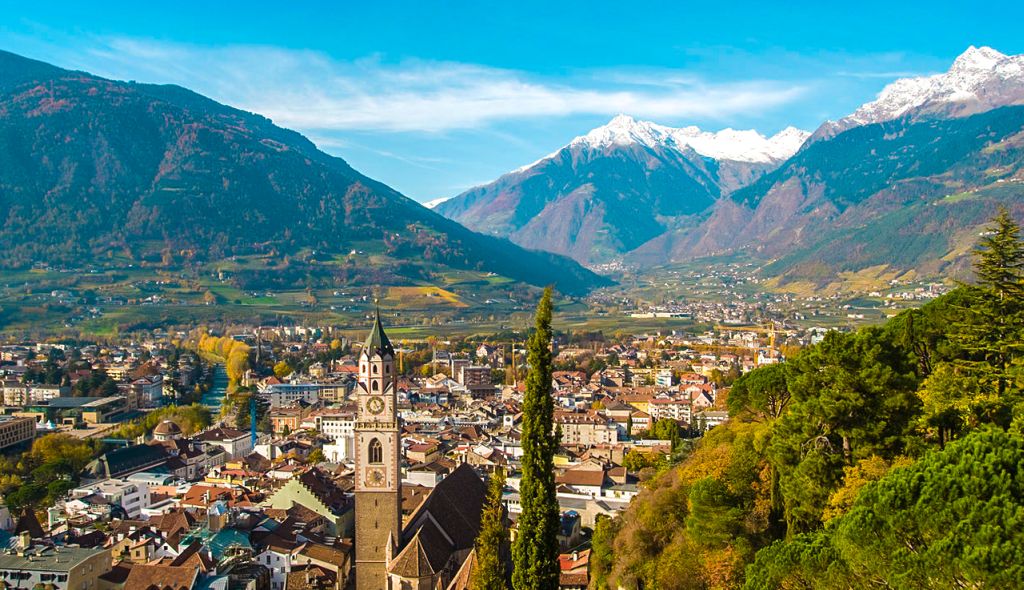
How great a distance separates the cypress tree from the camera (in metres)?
16.8

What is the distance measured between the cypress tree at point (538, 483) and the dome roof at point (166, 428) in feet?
163

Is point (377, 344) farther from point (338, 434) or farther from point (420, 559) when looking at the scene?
point (338, 434)

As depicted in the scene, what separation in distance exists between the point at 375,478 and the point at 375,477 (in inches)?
1.2

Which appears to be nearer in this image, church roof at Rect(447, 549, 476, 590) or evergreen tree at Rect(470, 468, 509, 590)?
evergreen tree at Rect(470, 468, 509, 590)

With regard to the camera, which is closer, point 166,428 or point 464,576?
point 464,576

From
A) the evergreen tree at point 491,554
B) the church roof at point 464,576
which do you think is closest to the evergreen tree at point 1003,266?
the evergreen tree at point 491,554

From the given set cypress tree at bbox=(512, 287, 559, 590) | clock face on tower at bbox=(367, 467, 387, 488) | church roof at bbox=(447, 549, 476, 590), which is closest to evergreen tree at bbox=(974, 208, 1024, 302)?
cypress tree at bbox=(512, 287, 559, 590)

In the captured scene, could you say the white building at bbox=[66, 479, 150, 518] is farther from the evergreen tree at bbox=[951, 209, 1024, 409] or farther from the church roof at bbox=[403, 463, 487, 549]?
the evergreen tree at bbox=[951, 209, 1024, 409]

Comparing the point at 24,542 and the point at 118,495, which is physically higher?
the point at 24,542

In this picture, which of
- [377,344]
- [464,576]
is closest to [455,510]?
[464,576]

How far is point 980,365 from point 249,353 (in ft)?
308

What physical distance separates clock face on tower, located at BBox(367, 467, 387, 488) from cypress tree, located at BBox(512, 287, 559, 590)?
7733 millimetres

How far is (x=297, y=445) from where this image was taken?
56.6 m

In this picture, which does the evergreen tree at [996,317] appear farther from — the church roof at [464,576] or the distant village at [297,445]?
the distant village at [297,445]
